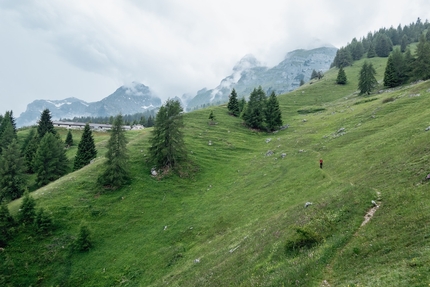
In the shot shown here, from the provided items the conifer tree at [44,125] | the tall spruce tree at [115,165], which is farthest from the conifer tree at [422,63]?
the conifer tree at [44,125]

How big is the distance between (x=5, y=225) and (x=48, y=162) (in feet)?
120

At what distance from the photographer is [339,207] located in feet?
73.9

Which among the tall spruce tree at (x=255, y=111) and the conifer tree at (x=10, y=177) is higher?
the tall spruce tree at (x=255, y=111)

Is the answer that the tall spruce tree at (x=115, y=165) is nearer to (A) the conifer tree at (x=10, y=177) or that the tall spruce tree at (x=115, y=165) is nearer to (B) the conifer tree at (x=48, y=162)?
(A) the conifer tree at (x=10, y=177)

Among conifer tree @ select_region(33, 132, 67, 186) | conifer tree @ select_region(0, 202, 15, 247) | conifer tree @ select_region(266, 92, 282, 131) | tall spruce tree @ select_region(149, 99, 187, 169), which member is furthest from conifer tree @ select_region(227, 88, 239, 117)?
conifer tree @ select_region(0, 202, 15, 247)

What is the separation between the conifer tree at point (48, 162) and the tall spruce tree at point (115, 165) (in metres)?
28.3

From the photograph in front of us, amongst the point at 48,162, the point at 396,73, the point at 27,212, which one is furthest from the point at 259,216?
the point at 396,73

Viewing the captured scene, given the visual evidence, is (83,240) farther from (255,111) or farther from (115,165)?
(255,111)

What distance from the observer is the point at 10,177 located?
60594 millimetres

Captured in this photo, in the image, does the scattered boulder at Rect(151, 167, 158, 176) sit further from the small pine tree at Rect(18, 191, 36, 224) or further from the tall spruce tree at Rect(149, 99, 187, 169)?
the small pine tree at Rect(18, 191, 36, 224)

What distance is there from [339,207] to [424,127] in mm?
24954

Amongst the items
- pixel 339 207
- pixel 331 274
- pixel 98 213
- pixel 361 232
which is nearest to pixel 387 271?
pixel 331 274

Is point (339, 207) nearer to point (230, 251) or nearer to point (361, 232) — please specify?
point (361, 232)

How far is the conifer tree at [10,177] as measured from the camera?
59903mm
